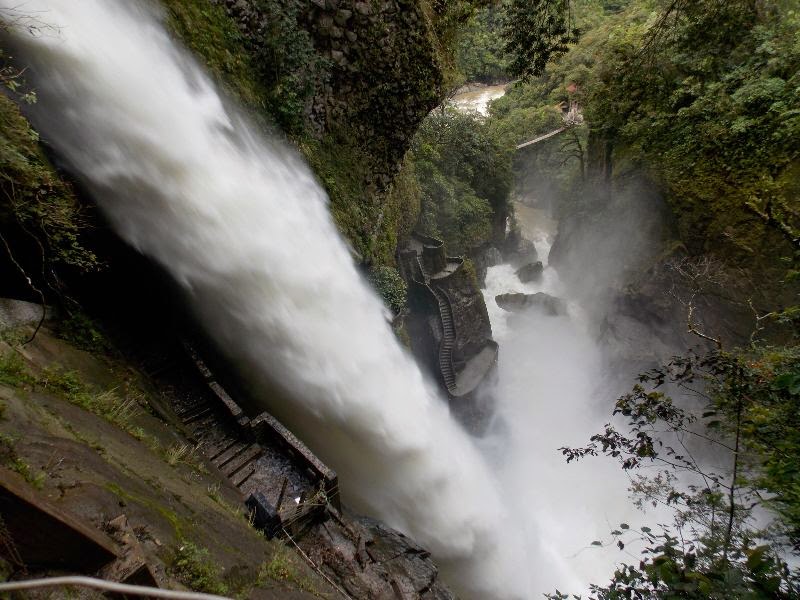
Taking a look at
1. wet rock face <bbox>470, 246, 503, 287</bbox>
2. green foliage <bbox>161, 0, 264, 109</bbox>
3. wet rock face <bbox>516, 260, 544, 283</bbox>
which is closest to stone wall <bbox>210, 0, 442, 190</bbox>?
green foliage <bbox>161, 0, 264, 109</bbox>

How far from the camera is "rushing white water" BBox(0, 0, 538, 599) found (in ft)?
16.5

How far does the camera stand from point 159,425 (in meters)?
5.59

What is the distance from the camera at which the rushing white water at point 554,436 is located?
464 inches

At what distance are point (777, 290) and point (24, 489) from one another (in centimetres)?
1389

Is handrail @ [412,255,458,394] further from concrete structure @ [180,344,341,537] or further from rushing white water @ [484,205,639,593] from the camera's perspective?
concrete structure @ [180,344,341,537]

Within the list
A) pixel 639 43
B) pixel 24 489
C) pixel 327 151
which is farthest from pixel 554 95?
pixel 24 489

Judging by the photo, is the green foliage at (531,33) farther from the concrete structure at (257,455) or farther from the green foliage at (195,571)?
the concrete structure at (257,455)

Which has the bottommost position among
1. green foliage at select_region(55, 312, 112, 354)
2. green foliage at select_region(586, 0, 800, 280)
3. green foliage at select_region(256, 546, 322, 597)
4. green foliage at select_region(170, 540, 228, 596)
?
green foliage at select_region(170, 540, 228, 596)

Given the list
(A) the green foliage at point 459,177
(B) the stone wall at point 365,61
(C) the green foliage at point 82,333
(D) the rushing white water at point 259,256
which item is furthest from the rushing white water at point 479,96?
(C) the green foliage at point 82,333

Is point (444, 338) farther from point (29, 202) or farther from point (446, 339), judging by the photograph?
point (29, 202)

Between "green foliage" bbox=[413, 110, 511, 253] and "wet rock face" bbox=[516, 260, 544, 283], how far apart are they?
2984mm

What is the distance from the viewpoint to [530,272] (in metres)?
21.8

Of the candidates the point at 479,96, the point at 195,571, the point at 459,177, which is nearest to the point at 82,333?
the point at 195,571

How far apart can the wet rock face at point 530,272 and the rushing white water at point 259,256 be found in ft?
41.8
